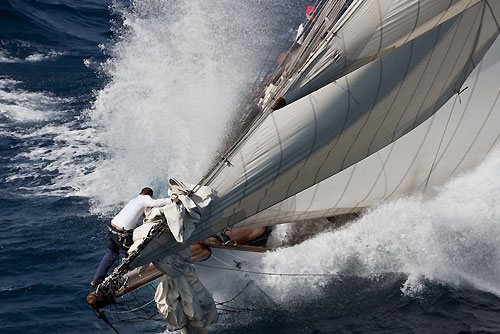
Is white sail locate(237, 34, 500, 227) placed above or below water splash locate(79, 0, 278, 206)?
below

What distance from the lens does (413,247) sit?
13688 millimetres

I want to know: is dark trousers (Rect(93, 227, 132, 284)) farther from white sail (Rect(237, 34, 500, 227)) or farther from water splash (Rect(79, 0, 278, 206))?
water splash (Rect(79, 0, 278, 206))

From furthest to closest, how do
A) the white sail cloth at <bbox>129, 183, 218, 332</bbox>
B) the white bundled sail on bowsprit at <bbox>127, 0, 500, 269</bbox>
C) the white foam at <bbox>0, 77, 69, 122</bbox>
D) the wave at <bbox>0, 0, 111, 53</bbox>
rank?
the wave at <bbox>0, 0, 111, 53</bbox> → the white foam at <bbox>0, 77, 69, 122</bbox> → the white sail cloth at <bbox>129, 183, 218, 332</bbox> → the white bundled sail on bowsprit at <bbox>127, 0, 500, 269</bbox>

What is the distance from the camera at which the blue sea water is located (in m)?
12.9

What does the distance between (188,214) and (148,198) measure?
2788mm

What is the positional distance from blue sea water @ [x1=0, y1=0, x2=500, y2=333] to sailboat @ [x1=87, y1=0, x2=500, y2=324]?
1368 mm

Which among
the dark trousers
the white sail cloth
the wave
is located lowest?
the white sail cloth

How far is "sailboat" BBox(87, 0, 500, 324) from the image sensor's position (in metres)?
9.61

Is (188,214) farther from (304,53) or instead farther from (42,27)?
(42,27)

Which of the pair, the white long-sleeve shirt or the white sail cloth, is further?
the white long-sleeve shirt

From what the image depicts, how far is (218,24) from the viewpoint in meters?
27.9

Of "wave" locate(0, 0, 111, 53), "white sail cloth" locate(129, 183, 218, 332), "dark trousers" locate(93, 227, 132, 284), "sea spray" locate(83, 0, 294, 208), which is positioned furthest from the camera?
"wave" locate(0, 0, 111, 53)

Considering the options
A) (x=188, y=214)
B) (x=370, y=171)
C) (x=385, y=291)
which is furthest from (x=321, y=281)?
(x=188, y=214)

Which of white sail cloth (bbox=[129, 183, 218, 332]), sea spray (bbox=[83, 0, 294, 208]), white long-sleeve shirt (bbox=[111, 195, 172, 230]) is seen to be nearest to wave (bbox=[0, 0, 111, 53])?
sea spray (bbox=[83, 0, 294, 208])
